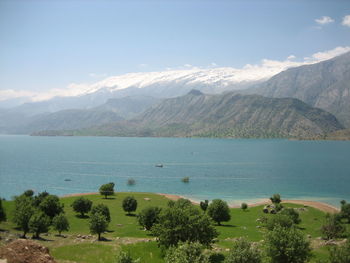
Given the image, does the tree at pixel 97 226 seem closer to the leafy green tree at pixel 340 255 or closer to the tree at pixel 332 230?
the leafy green tree at pixel 340 255

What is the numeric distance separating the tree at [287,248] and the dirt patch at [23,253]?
24569 mm

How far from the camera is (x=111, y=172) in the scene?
162625mm

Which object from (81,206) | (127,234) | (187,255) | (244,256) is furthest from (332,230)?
(81,206)

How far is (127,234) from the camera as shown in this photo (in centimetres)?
5638

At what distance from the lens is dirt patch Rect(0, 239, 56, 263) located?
869 inches

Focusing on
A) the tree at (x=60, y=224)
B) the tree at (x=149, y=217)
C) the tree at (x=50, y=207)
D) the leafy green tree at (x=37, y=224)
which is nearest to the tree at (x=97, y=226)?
the tree at (x=60, y=224)

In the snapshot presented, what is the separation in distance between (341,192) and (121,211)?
3355 inches

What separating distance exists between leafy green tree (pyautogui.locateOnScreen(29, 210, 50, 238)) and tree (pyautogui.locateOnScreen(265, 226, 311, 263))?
40822 mm

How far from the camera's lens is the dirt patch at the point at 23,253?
2208 cm

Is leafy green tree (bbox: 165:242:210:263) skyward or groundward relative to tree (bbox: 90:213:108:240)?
skyward

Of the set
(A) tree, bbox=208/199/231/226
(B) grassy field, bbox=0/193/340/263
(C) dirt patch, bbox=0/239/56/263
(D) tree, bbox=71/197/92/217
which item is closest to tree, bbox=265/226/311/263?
(B) grassy field, bbox=0/193/340/263

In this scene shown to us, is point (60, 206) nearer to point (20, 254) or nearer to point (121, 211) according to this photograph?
point (121, 211)

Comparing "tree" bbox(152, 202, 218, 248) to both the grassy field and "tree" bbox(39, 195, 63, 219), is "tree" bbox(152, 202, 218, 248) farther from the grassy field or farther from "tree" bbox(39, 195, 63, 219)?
"tree" bbox(39, 195, 63, 219)

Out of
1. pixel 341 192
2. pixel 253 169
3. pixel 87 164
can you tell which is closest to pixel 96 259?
pixel 341 192
